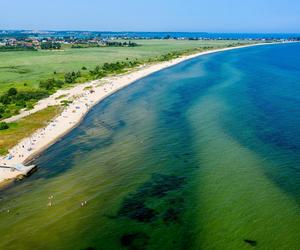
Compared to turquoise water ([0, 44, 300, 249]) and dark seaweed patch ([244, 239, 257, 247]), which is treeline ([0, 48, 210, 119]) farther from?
dark seaweed patch ([244, 239, 257, 247])

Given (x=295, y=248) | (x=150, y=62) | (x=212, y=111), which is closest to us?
(x=295, y=248)

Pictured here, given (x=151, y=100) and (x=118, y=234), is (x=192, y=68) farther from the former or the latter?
(x=118, y=234)

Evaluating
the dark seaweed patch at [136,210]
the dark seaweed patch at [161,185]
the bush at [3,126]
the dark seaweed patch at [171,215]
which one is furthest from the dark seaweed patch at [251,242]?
the bush at [3,126]

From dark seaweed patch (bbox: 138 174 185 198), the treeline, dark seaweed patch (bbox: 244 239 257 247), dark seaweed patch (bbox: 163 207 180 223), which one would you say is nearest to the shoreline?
the treeline

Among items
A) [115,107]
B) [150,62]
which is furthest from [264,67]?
[115,107]

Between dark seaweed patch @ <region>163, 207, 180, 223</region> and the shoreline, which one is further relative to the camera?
the shoreline
